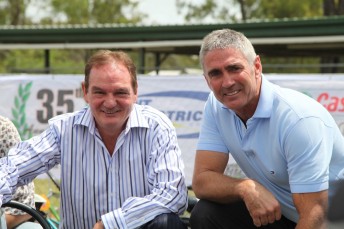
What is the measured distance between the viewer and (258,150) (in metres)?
3.34

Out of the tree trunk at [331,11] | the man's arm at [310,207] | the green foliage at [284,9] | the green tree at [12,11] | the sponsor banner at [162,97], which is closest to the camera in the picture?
the man's arm at [310,207]

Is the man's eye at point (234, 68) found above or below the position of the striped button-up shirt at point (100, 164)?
above

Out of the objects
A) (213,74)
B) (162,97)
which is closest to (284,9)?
(162,97)

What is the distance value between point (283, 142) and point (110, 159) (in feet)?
2.98

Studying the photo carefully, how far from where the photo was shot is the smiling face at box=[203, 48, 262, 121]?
3.27 metres

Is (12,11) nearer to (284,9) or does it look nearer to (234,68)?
(284,9)

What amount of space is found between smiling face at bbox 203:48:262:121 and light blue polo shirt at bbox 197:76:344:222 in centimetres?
10

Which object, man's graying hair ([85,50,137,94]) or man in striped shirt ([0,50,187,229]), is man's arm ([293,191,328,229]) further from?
man's graying hair ([85,50,137,94])

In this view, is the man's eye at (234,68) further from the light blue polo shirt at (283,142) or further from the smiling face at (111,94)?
the smiling face at (111,94)

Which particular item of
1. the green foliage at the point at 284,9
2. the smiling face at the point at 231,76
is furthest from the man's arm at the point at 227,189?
the green foliage at the point at 284,9

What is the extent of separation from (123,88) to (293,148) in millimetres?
907

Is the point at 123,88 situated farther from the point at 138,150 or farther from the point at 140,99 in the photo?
the point at 140,99

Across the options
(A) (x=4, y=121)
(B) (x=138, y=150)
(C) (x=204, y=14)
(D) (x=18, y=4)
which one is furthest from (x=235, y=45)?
(D) (x=18, y=4)

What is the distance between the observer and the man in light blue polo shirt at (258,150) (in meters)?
3.16
